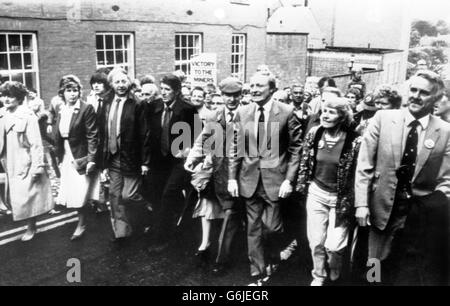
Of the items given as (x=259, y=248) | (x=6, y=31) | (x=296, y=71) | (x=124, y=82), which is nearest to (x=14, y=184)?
(x=124, y=82)

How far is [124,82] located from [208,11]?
30.3 feet

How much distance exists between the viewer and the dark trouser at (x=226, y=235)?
444cm

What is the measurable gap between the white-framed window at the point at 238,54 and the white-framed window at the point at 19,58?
23.5ft

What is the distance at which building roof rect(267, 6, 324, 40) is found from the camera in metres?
30.7

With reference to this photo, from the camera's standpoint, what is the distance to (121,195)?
199 inches

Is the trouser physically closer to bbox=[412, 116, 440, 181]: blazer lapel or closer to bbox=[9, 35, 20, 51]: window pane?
bbox=[412, 116, 440, 181]: blazer lapel

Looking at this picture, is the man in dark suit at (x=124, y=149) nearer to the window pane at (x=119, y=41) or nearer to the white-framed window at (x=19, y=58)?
the white-framed window at (x=19, y=58)

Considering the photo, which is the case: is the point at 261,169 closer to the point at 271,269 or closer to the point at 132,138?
the point at 271,269

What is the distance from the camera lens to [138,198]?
513 centimetres

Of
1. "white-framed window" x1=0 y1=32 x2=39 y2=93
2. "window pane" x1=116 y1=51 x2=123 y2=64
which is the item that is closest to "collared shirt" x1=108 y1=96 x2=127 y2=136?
"white-framed window" x1=0 y1=32 x2=39 y2=93

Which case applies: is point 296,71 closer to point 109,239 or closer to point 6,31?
point 6,31

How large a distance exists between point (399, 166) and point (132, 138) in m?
2.85

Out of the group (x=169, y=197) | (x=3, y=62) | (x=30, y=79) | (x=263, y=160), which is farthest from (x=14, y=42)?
(x=263, y=160)

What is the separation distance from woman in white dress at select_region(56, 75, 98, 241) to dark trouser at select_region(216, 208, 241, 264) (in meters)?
1.80
